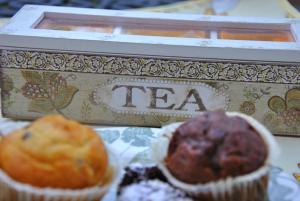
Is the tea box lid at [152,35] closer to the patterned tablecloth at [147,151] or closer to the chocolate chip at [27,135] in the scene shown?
the patterned tablecloth at [147,151]

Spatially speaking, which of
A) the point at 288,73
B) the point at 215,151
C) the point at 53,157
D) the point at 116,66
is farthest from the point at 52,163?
the point at 288,73

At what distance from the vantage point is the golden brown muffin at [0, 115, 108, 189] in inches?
20.2

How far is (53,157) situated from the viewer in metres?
0.52

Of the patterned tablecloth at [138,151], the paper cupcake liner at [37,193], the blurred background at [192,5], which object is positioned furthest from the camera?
the blurred background at [192,5]

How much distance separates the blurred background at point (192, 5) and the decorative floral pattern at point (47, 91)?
394 mm

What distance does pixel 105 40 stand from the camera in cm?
Answer: 83

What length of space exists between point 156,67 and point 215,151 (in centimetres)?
31

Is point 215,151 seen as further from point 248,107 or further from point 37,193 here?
point 248,107

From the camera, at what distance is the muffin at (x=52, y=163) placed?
51cm

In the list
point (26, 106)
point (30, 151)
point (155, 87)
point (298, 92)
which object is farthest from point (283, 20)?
point (30, 151)

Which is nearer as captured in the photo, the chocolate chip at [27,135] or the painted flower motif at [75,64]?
the chocolate chip at [27,135]

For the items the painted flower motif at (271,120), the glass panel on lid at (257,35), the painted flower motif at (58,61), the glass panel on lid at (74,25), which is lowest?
the painted flower motif at (271,120)

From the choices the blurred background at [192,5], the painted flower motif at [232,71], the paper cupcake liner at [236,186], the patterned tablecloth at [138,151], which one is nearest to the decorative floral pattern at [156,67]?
the painted flower motif at [232,71]

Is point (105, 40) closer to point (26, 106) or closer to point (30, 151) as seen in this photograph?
point (26, 106)
